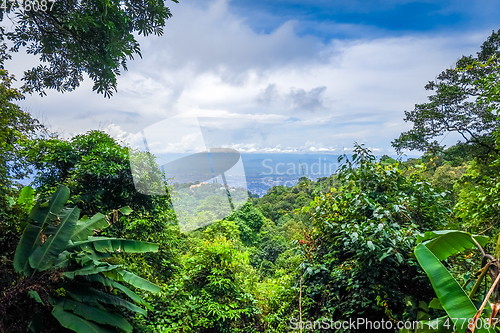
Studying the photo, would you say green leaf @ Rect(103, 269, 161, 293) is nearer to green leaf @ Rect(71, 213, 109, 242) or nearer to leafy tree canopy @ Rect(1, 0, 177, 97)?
green leaf @ Rect(71, 213, 109, 242)

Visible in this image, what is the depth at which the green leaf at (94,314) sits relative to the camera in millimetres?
2721

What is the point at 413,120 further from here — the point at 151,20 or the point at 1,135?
the point at 1,135

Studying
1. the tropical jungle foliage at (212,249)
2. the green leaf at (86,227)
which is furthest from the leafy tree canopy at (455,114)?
the green leaf at (86,227)

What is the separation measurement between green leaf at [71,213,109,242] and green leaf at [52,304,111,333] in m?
0.95

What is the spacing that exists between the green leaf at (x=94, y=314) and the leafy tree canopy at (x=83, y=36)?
159 inches

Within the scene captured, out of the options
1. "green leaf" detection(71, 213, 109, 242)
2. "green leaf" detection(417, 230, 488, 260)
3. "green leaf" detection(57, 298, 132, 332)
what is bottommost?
"green leaf" detection(57, 298, 132, 332)

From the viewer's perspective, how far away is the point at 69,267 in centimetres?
297

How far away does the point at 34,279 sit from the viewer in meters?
2.59

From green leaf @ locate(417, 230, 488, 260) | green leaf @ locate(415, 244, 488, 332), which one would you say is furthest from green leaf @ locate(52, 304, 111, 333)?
green leaf @ locate(417, 230, 488, 260)

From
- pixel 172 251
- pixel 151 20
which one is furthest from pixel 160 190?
pixel 151 20

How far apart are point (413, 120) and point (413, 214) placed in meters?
10.1

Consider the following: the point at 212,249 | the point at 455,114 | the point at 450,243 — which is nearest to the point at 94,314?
the point at 212,249

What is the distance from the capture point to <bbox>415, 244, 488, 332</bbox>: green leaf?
1352mm

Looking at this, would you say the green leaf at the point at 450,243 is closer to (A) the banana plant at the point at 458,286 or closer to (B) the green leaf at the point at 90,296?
(A) the banana plant at the point at 458,286
